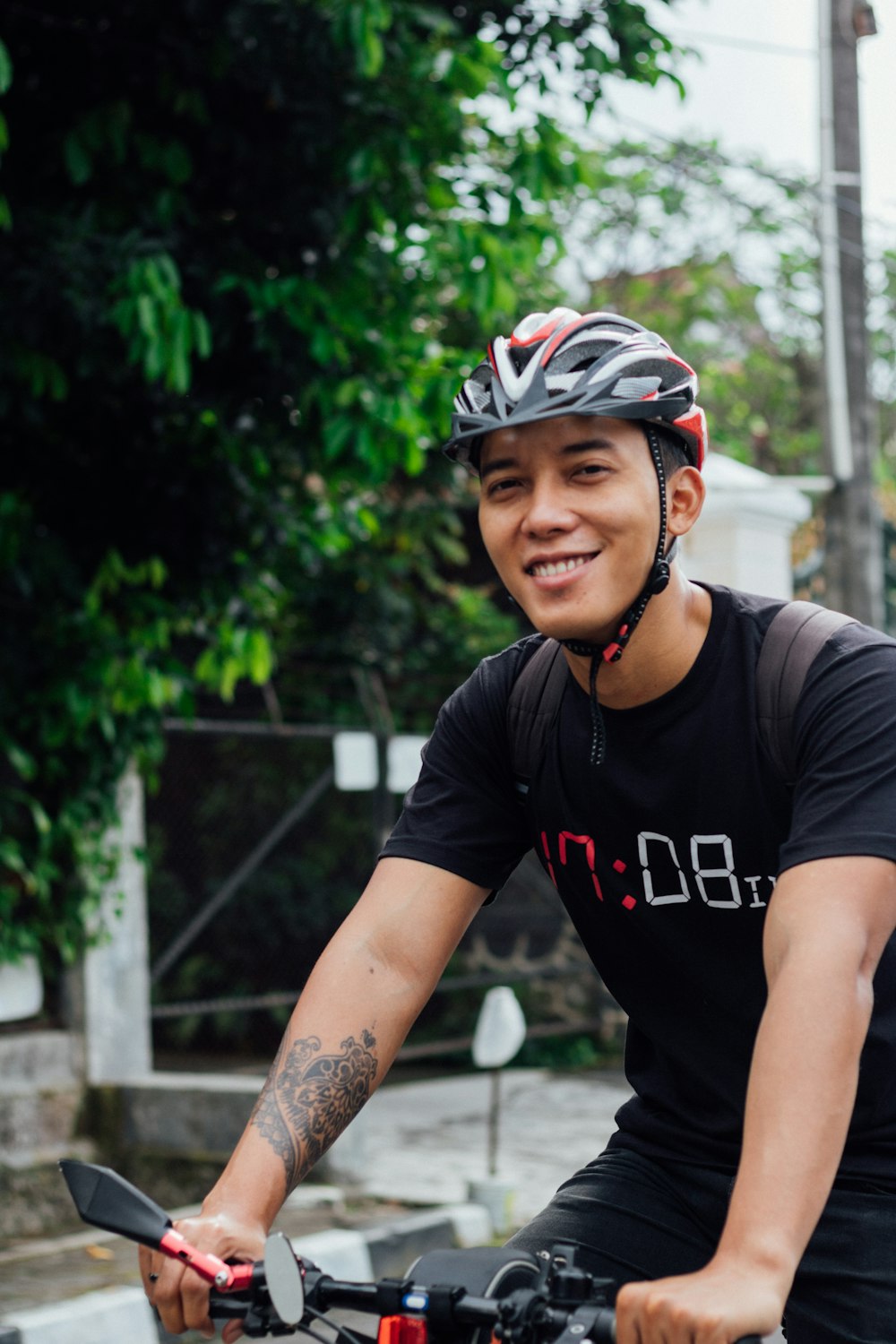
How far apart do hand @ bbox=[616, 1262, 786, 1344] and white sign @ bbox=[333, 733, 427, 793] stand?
639 cm

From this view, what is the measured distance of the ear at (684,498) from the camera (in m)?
2.58

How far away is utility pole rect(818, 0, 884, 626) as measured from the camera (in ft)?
37.8

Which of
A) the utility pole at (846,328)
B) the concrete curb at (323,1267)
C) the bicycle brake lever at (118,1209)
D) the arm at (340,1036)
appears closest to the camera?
the bicycle brake lever at (118,1209)

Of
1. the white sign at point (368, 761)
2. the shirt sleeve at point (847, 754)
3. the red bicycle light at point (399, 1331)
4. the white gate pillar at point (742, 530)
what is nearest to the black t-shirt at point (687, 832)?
the shirt sleeve at point (847, 754)

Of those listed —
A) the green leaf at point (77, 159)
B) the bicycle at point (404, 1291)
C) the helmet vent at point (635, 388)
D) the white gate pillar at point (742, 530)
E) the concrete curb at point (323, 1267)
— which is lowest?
the concrete curb at point (323, 1267)

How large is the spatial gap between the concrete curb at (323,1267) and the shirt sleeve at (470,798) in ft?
7.19

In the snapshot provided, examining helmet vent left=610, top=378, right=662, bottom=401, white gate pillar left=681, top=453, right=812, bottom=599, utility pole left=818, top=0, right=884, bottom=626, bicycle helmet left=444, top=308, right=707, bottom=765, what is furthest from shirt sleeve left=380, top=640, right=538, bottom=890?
utility pole left=818, top=0, right=884, bottom=626

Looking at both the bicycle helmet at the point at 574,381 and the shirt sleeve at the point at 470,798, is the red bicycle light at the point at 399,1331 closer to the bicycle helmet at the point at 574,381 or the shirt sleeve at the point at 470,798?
the shirt sleeve at the point at 470,798

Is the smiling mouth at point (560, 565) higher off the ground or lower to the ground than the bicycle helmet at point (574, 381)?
lower

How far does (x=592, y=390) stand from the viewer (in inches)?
93.7

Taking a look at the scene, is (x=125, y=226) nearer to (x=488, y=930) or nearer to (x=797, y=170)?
(x=488, y=930)

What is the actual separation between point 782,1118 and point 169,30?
5.56 meters

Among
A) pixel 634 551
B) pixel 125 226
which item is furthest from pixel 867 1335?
pixel 125 226

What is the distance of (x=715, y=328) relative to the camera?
21297 millimetres
